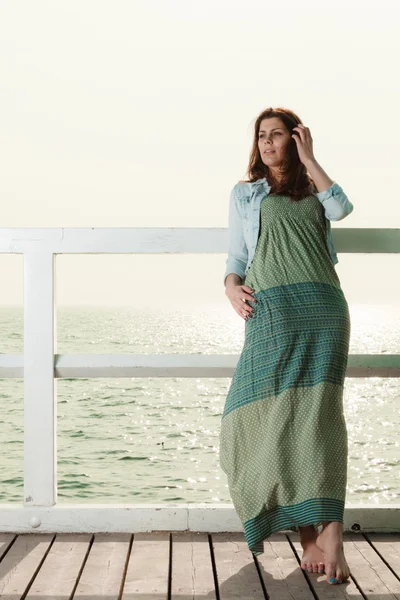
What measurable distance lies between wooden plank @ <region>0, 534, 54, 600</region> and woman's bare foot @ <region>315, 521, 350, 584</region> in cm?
83

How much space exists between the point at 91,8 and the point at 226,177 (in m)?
13.7

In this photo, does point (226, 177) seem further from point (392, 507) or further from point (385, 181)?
point (392, 507)

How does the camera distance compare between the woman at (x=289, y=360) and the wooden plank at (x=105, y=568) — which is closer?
the wooden plank at (x=105, y=568)

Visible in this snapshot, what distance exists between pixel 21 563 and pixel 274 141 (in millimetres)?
1502

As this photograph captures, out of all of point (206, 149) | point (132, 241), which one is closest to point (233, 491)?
point (132, 241)

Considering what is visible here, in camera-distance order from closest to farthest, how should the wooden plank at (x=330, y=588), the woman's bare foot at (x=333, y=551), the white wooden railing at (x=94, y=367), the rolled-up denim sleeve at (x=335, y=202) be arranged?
the wooden plank at (x=330, y=588), the woman's bare foot at (x=333, y=551), the rolled-up denim sleeve at (x=335, y=202), the white wooden railing at (x=94, y=367)

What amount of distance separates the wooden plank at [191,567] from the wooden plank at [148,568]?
0.09ft

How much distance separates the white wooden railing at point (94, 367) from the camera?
271 cm

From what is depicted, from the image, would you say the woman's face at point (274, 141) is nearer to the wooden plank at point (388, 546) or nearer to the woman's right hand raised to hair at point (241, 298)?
the woman's right hand raised to hair at point (241, 298)

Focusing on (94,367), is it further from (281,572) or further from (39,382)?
(281,572)

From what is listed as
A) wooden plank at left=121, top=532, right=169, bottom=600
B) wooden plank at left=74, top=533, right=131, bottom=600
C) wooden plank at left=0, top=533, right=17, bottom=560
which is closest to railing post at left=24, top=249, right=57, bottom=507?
wooden plank at left=0, top=533, right=17, bottom=560

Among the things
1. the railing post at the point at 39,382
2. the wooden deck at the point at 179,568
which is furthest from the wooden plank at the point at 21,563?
the railing post at the point at 39,382

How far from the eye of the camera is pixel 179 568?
234 centimetres

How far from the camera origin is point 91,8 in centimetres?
4841
